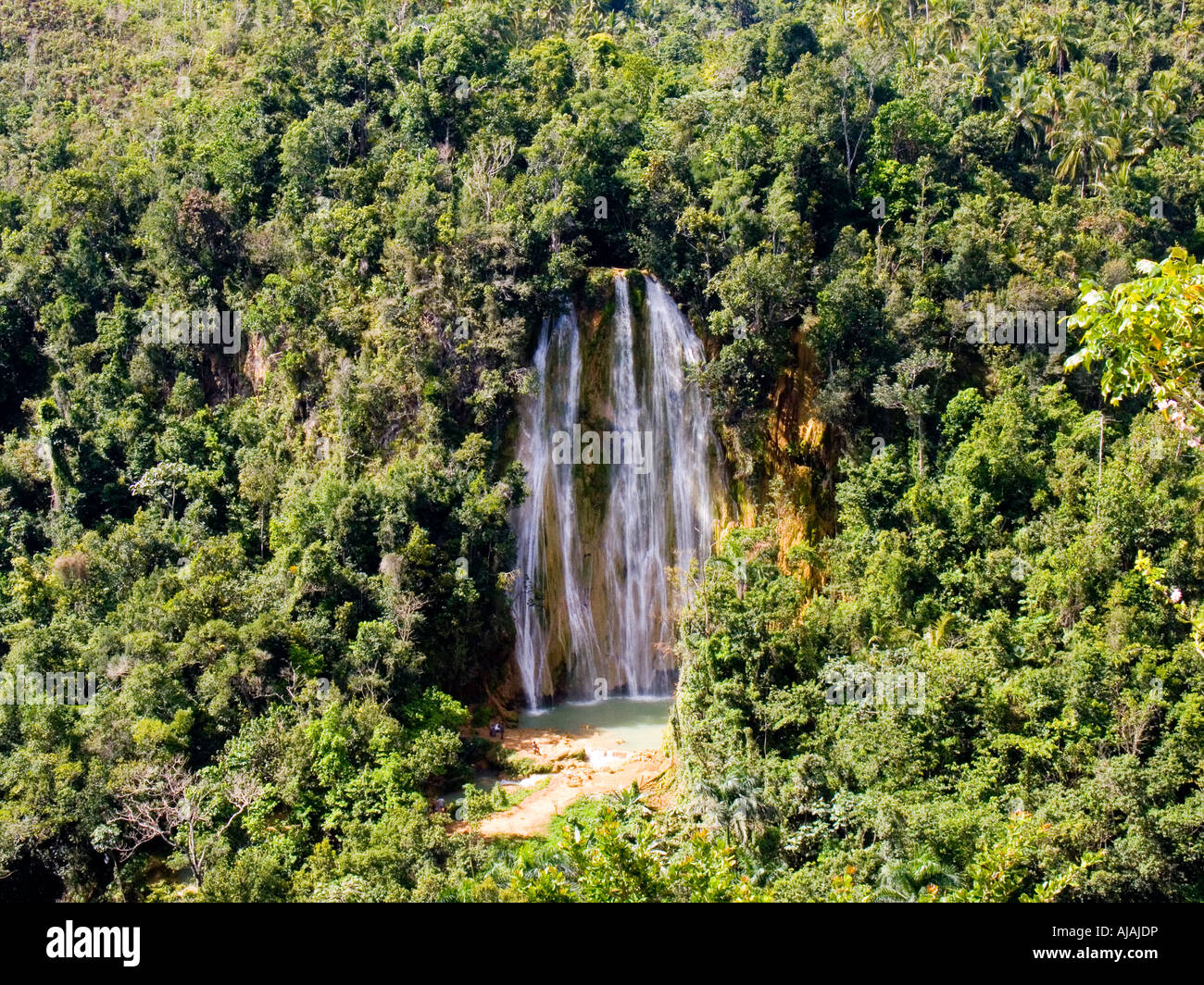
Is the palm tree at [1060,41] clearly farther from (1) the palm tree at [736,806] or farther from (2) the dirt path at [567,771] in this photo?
(1) the palm tree at [736,806]

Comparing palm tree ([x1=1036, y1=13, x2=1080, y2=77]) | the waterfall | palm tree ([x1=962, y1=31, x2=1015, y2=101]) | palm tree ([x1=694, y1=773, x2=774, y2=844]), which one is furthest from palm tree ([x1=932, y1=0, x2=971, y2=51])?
palm tree ([x1=694, y1=773, x2=774, y2=844])

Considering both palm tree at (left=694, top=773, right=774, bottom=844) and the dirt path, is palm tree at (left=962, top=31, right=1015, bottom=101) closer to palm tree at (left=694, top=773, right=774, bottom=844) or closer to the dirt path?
the dirt path

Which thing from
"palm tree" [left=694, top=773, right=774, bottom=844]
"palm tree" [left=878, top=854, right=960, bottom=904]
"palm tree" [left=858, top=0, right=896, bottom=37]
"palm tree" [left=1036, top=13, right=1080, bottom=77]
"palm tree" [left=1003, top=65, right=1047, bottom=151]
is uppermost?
"palm tree" [left=858, top=0, right=896, bottom=37]

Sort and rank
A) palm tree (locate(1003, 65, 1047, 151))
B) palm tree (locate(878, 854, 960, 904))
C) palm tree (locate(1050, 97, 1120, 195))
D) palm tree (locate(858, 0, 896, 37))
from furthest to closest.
→ palm tree (locate(858, 0, 896, 37)) < palm tree (locate(1003, 65, 1047, 151)) < palm tree (locate(1050, 97, 1120, 195)) < palm tree (locate(878, 854, 960, 904))

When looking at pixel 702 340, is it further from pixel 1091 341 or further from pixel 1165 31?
pixel 1165 31

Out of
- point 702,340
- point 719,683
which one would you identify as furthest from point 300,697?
point 702,340
